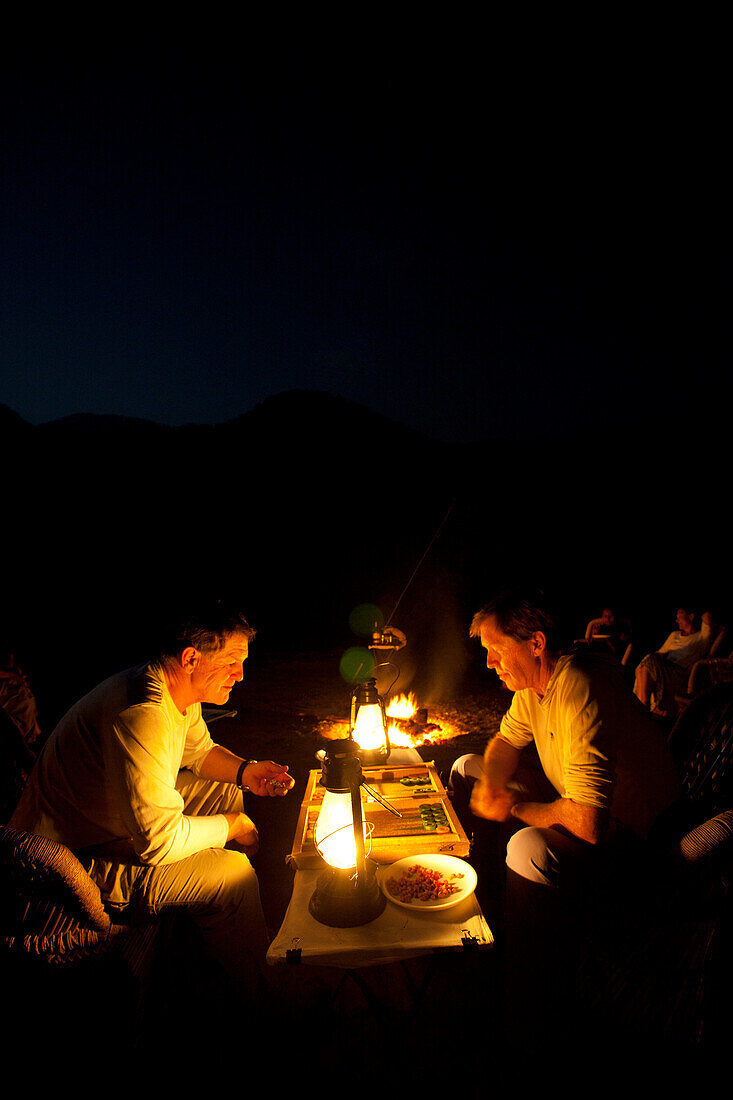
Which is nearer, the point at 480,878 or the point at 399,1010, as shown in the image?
the point at 399,1010

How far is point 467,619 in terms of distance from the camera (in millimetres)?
15242

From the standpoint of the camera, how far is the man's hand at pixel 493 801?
2.82 metres

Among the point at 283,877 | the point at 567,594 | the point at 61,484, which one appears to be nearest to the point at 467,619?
the point at 567,594

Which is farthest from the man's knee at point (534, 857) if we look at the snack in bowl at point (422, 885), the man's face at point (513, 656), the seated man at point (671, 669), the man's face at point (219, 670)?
the seated man at point (671, 669)

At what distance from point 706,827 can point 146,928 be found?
234 cm

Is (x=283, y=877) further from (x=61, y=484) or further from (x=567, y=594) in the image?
(x=61, y=484)

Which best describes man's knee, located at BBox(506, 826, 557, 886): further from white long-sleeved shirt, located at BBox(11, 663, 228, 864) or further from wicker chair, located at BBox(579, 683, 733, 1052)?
white long-sleeved shirt, located at BBox(11, 663, 228, 864)

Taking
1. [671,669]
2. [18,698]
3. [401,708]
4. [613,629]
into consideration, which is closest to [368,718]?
[18,698]

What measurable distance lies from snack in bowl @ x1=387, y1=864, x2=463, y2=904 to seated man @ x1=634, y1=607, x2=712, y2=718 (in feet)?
18.3

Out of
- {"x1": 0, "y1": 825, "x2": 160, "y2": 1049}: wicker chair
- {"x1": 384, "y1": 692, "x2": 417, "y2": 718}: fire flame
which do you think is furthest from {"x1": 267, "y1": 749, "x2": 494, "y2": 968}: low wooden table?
{"x1": 384, "y1": 692, "x2": 417, "y2": 718}: fire flame

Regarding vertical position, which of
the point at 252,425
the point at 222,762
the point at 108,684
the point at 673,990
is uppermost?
the point at 252,425

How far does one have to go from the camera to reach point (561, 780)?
9.66 ft

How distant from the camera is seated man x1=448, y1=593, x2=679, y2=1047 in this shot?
7.56 ft

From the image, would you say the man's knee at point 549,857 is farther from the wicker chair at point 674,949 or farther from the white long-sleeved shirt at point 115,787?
the white long-sleeved shirt at point 115,787
